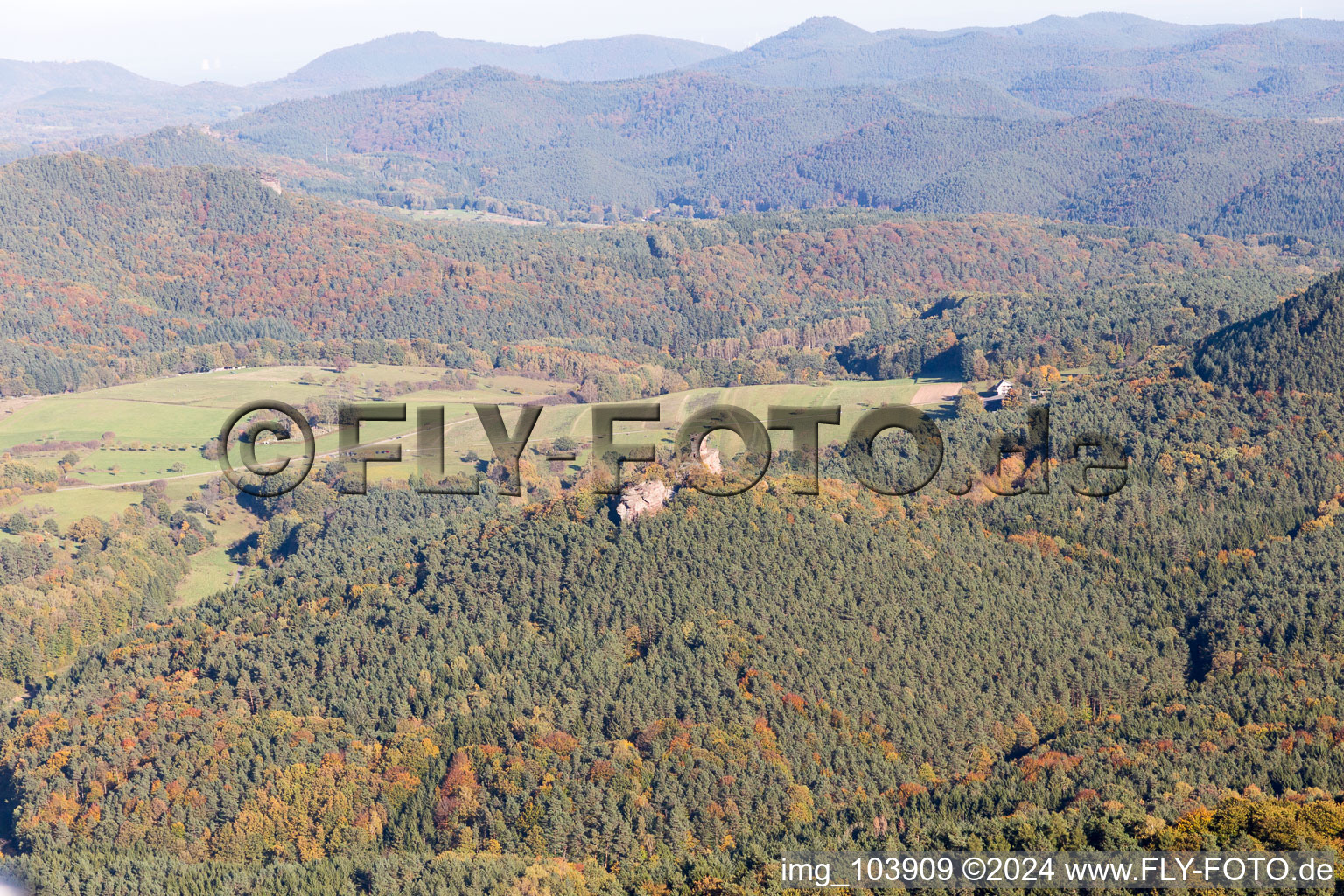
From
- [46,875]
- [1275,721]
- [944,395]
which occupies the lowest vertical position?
[46,875]

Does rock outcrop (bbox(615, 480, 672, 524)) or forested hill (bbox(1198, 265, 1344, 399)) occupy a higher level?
forested hill (bbox(1198, 265, 1344, 399))

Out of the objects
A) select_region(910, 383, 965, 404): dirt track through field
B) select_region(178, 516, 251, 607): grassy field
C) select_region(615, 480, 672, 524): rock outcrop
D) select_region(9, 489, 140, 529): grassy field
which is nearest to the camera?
select_region(615, 480, 672, 524): rock outcrop

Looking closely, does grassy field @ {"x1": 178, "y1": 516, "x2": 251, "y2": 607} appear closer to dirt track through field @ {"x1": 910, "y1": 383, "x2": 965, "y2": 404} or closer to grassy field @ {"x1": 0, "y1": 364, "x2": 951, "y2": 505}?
grassy field @ {"x1": 0, "y1": 364, "x2": 951, "y2": 505}

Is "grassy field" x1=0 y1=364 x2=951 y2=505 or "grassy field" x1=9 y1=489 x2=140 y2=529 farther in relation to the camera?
"grassy field" x1=0 y1=364 x2=951 y2=505

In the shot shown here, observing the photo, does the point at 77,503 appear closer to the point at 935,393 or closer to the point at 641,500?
the point at 641,500

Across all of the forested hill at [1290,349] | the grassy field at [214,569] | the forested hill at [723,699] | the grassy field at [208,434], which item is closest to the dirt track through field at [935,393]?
the grassy field at [208,434]

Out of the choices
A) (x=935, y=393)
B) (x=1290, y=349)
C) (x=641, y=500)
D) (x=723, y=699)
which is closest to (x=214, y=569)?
(x=641, y=500)

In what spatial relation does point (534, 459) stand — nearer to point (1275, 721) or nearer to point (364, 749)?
point (364, 749)

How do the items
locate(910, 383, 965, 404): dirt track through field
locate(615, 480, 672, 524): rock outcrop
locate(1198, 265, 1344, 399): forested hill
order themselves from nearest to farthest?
locate(615, 480, 672, 524): rock outcrop → locate(1198, 265, 1344, 399): forested hill → locate(910, 383, 965, 404): dirt track through field

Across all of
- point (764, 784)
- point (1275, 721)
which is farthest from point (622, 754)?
point (1275, 721)

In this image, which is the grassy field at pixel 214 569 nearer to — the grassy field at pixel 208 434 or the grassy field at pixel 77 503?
the grassy field at pixel 208 434

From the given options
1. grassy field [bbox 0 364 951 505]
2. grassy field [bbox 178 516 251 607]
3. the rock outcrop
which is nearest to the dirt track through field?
grassy field [bbox 0 364 951 505]
